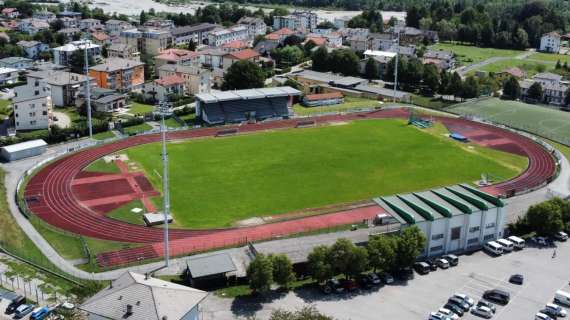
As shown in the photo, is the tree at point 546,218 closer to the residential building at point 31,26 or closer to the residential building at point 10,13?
the residential building at point 31,26

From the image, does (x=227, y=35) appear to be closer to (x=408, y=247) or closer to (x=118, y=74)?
(x=118, y=74)

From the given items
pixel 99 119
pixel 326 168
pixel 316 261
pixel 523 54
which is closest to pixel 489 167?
pixel 326 168

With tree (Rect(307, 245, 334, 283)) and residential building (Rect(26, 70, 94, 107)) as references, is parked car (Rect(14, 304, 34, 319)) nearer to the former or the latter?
tree (Rect(307, 245, 334, 283))

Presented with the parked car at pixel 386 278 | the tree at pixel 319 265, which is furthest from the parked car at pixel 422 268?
the tree at pixel 319 265

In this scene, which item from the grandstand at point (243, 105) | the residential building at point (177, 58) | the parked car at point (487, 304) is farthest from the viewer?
the residential building at point (177, 58)

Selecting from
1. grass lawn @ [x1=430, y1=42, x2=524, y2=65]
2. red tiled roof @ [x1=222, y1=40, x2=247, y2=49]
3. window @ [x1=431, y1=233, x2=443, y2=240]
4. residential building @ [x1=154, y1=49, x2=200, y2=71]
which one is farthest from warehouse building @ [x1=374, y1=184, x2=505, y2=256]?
grass lawn @ [x1=430, y1=42, x2=524, y2=65]
